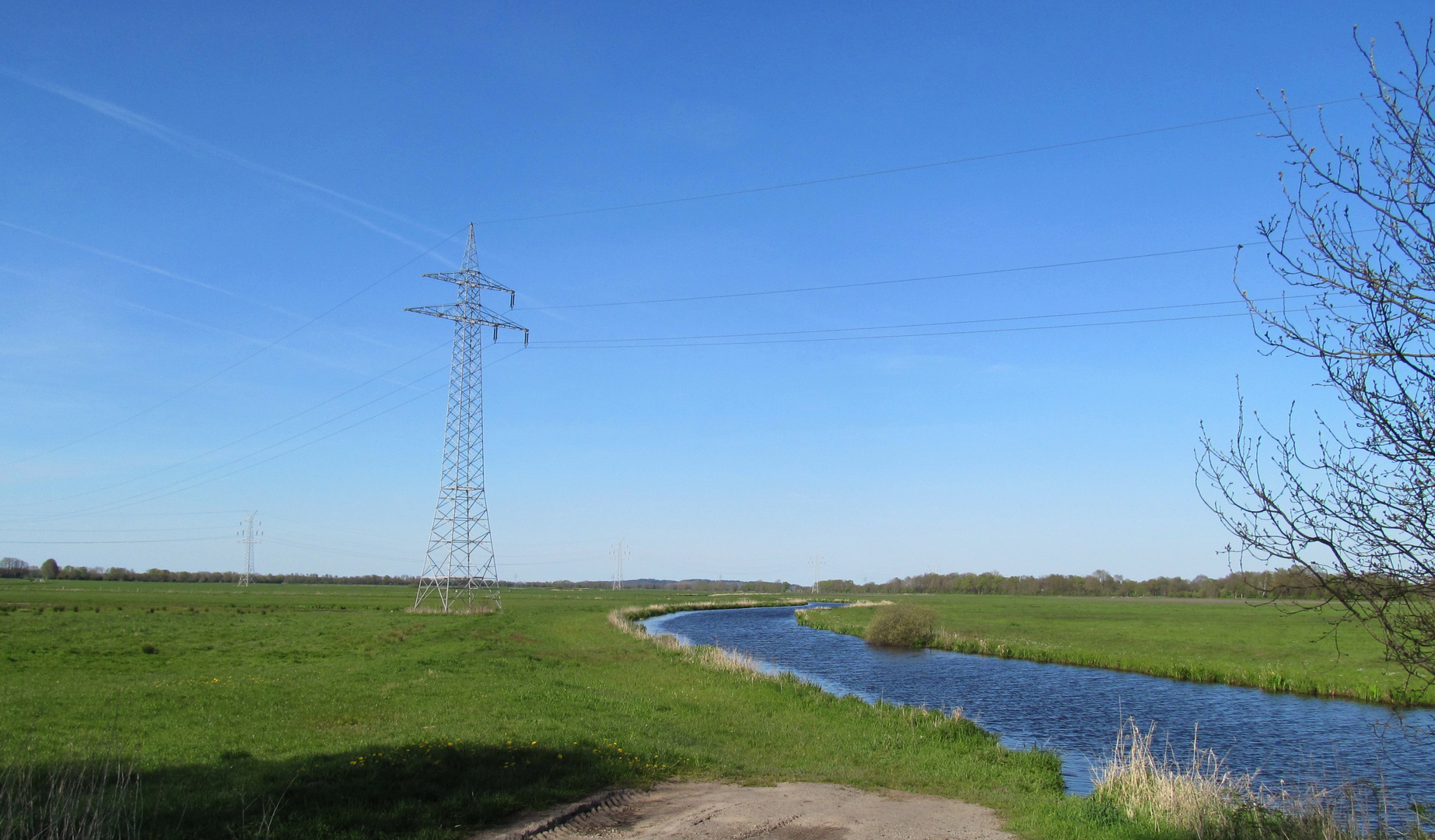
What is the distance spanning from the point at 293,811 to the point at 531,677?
18.0m

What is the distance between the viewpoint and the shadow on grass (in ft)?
35.3

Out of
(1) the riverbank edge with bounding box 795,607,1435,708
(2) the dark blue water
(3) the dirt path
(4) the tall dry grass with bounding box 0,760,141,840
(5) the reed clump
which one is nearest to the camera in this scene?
(4) the tall dry grass with bounding box 0,760,141,840

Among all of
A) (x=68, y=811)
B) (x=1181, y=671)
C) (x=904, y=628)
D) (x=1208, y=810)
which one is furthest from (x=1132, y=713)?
(x=68, y=811)

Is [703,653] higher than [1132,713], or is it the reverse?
[703,653]

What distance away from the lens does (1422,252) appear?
700 cm

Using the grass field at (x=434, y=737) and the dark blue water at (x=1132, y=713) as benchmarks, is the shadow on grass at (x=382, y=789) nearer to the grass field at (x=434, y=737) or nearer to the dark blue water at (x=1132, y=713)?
the grass field at (x=434, y=737)

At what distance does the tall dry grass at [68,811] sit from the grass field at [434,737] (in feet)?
1.19

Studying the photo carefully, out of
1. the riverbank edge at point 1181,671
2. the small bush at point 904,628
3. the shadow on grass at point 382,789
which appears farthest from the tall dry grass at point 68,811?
the small bush at point 904,628

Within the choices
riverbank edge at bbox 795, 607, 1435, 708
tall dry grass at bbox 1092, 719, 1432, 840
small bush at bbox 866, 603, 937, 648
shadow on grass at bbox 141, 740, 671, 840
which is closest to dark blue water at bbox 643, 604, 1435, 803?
riverbank edge at bbox 795, 607, 1435, 708

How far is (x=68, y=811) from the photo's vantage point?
9680 millimetres

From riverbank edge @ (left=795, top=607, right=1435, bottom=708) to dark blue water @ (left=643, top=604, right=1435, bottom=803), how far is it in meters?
0.97

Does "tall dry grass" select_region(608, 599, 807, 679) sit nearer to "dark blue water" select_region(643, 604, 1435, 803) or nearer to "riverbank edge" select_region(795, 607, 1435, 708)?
"dark blue water" select_region(643, 604, 1435, 803)

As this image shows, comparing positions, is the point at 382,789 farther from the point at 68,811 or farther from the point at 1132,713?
the point at 1132,713

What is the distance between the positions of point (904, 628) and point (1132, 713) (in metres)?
28.5
